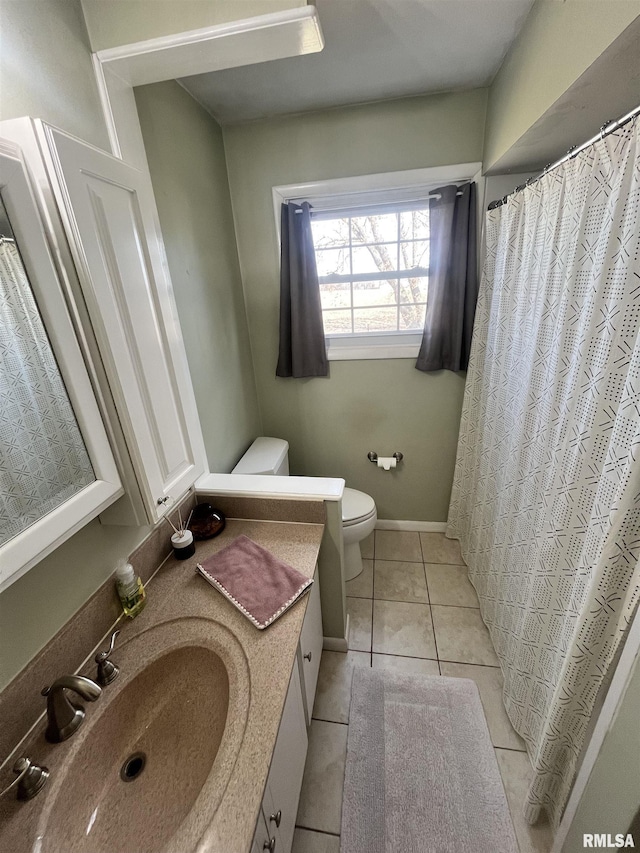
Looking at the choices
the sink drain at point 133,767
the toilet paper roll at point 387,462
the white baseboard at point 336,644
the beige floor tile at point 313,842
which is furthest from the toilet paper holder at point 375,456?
the sink drain at point 133,767

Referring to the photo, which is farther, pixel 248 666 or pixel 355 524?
pixel 355 524

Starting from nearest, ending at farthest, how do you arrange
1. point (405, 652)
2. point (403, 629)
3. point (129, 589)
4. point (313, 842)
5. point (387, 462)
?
point (129, 589) → point (313, 842) → point (405, 652) → point (403, 629) → point (387, 462)

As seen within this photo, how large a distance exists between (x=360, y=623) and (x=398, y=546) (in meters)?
0.64

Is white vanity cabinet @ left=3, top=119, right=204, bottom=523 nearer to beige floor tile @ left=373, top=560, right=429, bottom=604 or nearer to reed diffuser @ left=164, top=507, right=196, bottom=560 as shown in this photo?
reed diffuser @ left=164, top=507, right=196, bottom=560

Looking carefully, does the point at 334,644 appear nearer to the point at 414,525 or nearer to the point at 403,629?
the point at 403,629

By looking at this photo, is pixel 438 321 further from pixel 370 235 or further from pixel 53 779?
pixel 53 779

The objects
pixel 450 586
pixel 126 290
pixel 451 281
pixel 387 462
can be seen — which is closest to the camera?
pixel 126 290

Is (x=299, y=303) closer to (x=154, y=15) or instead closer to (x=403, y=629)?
(x=154, y=15)

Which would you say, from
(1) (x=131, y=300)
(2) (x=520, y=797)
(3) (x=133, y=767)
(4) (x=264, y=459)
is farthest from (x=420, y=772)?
(1) (x=131, y=300)

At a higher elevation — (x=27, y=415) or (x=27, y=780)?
(x=27, y=415)

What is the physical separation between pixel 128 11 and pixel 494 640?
254 cm

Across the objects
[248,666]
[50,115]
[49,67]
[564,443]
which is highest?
[49,67]

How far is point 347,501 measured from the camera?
6.48 ft

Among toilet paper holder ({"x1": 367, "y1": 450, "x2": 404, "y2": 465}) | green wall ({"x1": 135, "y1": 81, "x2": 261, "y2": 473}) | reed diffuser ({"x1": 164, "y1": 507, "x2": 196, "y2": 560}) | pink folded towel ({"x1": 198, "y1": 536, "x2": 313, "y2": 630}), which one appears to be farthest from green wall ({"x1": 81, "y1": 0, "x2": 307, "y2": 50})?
toilet paper holder ({"x1": 367, "y1": 450, "x2": 404, "y2": 465})
